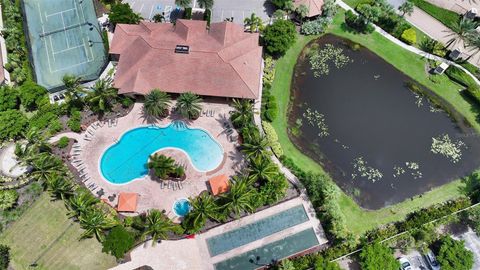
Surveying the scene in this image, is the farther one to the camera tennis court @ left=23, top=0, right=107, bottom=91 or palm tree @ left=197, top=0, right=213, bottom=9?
palm tree @ left=197, top=0, right=213, bottom=9

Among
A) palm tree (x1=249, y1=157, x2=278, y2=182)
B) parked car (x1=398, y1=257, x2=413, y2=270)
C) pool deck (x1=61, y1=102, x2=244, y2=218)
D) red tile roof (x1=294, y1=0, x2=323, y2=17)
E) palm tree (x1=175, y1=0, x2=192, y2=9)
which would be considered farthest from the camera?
red tile roof (x1=294, y1=0, x2=323, y2=17)

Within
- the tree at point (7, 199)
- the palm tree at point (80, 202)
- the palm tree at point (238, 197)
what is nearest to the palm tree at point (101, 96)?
the palm tree at point (80, 202)

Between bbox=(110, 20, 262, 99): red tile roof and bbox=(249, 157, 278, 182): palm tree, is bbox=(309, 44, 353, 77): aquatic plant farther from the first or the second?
bbox=(249, 157, 278, 182): palm tree

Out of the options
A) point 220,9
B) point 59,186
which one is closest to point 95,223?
point 59,186

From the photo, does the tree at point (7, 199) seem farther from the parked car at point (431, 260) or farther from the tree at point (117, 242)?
the parked car at point (431, 260)

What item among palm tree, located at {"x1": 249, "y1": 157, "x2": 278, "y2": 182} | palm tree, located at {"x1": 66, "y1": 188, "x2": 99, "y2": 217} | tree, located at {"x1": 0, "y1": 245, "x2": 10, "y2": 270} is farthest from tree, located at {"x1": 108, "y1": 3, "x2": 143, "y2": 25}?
tree, located at {"x1": 0, "y1": 245, "x2": 10, "y2": 270}

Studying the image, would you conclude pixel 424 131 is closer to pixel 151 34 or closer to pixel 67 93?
pixel 151 34
